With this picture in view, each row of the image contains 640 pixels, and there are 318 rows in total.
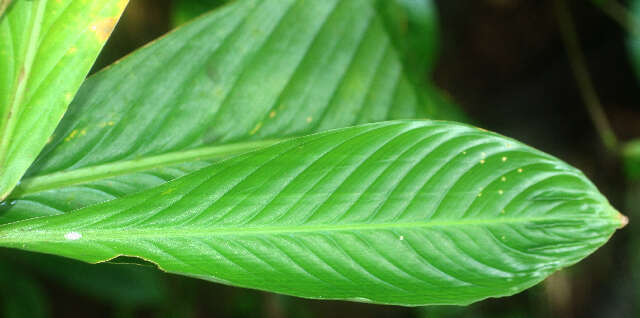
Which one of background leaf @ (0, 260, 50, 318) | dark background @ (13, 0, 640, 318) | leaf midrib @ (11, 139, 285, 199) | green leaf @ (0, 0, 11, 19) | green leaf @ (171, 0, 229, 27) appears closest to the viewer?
green leaf @ (0, 0, 11, 19)

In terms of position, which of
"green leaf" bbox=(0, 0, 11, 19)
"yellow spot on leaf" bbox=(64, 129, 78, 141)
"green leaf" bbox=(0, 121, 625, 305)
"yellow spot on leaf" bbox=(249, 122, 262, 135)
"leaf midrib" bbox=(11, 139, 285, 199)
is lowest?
"green leaf" bbox=(0, 121, 625, 305)

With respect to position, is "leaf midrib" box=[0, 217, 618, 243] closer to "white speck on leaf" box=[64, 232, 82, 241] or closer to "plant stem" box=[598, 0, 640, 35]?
"white speck on leaf" box=[64, 232, 82, 241]

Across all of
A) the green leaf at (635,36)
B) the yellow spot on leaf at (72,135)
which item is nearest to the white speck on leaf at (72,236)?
the yellow spot on leaf at (72,135)

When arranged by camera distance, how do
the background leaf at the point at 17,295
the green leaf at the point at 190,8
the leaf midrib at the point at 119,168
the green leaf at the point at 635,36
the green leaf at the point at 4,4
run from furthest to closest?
the background leaf at the point at 17,295, the green leaf at the point at 635,36, the green leaf at the point at 190,8, the leaf midrib at the point at 119,168, the green leaf at the point at 4,4

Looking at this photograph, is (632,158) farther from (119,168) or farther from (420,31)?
(119,168)

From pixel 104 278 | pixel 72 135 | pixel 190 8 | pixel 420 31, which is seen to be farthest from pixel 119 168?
pixel 104 278

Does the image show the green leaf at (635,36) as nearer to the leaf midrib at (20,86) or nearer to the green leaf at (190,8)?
the green leaf at (190,8)

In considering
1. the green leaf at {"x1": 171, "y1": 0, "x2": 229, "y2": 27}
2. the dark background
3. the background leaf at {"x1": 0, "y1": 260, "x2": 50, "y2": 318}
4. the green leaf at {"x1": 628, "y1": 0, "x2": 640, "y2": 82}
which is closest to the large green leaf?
the green leaf at {"x1": 171, "y1": 0, "x2": 229, "y2": 27}
